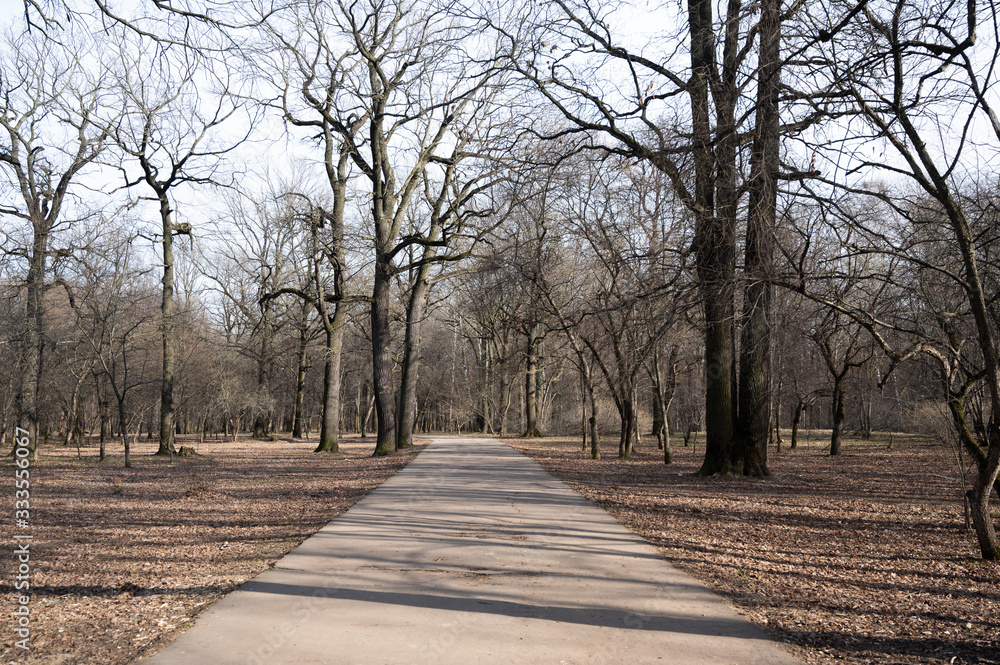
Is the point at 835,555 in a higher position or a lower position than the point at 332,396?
lower

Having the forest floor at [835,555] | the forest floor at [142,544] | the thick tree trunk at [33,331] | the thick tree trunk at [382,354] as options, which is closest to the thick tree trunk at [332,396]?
the thick tree trunk at [382,354]

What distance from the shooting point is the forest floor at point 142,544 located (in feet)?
13.6

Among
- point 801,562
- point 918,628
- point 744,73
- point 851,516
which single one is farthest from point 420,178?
point 918,628

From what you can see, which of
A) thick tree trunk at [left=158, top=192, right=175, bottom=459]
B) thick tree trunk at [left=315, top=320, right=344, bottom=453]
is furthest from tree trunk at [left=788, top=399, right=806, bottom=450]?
thick tree trunk at [left=158, top=192, right=175, bottom=459]

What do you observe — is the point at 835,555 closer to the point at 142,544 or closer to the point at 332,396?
the point at 142,544

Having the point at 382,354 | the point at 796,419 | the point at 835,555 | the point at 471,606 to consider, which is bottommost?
the point at 835,555

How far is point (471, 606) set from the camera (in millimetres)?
4656

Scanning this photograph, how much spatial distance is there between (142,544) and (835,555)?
7.40m

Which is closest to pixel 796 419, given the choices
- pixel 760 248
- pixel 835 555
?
pixel 760 248

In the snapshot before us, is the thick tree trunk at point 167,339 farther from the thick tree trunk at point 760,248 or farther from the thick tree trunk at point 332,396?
the thick tree trunk at point 760,248

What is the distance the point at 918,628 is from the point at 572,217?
48.9 feet

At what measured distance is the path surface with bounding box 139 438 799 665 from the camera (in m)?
3.76

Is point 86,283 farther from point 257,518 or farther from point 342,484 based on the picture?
point 257,518

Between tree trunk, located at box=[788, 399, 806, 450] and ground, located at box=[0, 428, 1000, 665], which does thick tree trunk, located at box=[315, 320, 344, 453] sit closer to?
ground, located at box=[0, 428, 1000, 665]
